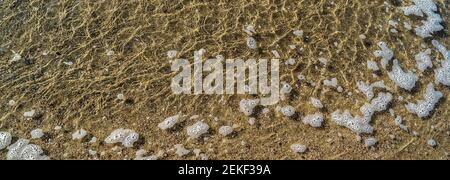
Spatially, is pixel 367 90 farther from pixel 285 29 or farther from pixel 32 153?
pixel 32 153

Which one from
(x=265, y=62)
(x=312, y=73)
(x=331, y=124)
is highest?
(x=265, y=62)

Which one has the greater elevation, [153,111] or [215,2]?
[215,2]

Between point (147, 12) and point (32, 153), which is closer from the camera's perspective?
point (32, 153)
